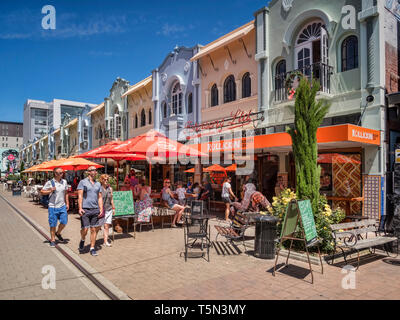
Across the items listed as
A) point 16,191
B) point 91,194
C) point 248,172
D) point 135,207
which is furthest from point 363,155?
point 16,191

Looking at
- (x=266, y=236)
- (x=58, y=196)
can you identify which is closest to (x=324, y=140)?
(x=266, y=236)

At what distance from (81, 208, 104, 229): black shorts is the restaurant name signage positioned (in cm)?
922

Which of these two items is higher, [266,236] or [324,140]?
[324,140]

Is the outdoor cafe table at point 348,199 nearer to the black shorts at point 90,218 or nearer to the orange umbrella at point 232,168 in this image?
the orange umbrella at point 232,168

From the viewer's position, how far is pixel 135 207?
882 cm

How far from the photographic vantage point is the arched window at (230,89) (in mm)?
15828

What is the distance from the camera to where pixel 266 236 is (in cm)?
638

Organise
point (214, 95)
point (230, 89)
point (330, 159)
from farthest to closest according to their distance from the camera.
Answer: point (214, 95) → point (230, 89) → point (330, 159)

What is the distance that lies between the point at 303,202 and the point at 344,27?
330 inches

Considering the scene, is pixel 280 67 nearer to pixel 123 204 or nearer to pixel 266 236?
pixel 123 204

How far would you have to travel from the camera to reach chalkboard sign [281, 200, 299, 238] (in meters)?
5.45

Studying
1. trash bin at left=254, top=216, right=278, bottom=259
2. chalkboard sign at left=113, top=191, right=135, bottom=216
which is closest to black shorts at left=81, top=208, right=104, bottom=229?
chalkboard sign at left=113, top=191, right=135, bottom=216

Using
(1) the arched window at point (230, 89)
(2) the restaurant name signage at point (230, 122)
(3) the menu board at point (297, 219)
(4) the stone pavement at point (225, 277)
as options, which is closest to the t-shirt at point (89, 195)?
(4) the stone pavement at point (225, 277)

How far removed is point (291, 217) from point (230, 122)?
10256 millimetres
